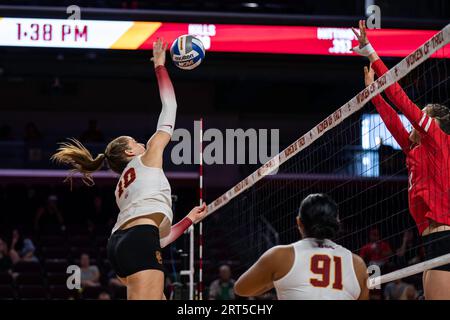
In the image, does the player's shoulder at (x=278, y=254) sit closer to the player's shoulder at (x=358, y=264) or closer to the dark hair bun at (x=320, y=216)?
the dark hair bun at (x=320, y=216)

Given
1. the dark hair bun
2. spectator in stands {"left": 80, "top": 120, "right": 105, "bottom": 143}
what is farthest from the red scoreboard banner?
the dark hair bun

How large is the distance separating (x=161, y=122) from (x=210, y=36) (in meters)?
8.07

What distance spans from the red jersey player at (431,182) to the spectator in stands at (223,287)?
24.2 ft

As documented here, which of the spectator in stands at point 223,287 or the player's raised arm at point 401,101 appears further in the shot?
the spectator in stands at point 223,287

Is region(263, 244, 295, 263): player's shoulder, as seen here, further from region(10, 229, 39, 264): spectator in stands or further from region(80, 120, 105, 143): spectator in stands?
region(80, 120, 105, 143): spectator in stands

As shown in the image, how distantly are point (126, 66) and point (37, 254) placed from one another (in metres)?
3.99

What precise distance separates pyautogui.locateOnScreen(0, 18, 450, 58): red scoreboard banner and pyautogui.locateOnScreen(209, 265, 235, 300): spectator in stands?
353 cm

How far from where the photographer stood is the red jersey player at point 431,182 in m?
5.42

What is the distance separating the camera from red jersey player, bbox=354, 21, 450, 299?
5422 millimetres

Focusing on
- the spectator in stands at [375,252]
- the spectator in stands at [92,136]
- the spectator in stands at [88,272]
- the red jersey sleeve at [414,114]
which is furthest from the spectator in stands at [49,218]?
the red jersey sleeve at [414,114]

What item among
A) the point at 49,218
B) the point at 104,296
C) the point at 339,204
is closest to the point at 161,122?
the point at 104,296

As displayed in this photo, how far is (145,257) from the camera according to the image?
522cm

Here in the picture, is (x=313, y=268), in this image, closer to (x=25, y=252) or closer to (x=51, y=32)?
(x=51, y=32)

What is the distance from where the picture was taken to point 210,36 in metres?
13.5
